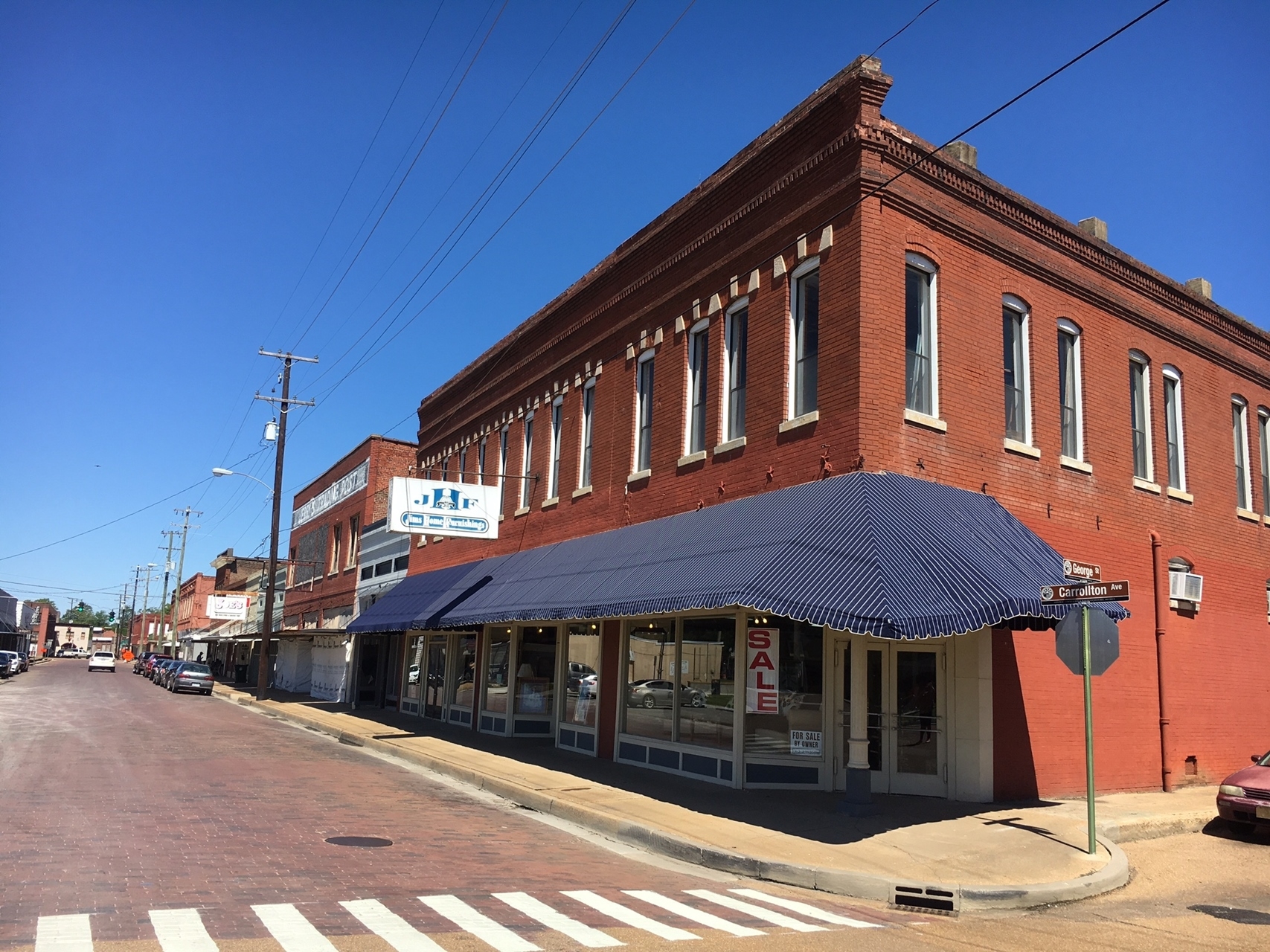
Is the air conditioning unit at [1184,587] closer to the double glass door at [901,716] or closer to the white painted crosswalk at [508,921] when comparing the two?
the double glass door at [901,716]

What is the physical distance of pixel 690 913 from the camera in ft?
27.3

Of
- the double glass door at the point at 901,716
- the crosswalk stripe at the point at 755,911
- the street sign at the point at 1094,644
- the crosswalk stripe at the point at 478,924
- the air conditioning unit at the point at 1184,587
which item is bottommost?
the crosswalk stripe at the point at 755,911

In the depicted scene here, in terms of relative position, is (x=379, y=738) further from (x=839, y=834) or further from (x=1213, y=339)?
(x=1213, y=339)

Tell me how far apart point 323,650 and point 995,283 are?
32.6m

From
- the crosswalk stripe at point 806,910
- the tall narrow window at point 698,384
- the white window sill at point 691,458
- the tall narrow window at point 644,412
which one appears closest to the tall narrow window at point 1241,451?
the tall narrow window at point 698,384

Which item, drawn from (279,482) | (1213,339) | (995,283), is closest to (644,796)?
(995,283)

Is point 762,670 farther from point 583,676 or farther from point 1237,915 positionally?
point 1237,915

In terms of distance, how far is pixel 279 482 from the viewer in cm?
3788

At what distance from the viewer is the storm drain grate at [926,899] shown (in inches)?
362

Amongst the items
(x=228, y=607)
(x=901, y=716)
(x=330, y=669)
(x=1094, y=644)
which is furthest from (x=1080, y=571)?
(x=228, y=607)

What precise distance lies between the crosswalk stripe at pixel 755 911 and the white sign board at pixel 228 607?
A: 5215cm

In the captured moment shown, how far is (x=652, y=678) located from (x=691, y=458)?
3852 millimetres

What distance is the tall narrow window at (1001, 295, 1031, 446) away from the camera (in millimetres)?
15289

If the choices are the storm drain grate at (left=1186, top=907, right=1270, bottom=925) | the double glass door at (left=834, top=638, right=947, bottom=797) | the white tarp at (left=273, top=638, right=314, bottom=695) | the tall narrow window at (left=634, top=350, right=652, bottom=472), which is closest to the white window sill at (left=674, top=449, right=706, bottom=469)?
the tall narrow window at (left=634, top=350, right=652, bottom=472)
